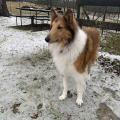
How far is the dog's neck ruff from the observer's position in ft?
10.4

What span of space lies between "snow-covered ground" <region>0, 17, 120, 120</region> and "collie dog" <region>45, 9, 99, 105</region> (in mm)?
235

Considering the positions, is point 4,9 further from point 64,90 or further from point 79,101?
point 79,101

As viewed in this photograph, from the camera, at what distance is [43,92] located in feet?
12.8

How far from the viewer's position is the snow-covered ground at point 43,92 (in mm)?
3410

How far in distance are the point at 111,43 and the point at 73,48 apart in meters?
3.37

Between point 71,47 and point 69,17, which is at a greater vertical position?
point 69,17

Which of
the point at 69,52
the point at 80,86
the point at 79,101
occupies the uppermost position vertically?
the point at 69,52

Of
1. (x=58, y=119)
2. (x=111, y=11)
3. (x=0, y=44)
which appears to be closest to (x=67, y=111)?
(x=58, y=119)

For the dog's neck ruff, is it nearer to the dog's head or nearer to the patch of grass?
the dog's head

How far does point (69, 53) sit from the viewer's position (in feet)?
10.7

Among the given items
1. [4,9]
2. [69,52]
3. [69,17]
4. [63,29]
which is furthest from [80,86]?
[4,9]

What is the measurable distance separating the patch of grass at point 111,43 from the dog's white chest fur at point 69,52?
102 inches

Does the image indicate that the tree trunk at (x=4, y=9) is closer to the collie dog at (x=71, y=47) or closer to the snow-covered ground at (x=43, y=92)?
the snow-covered ground at (x=43, y=92)

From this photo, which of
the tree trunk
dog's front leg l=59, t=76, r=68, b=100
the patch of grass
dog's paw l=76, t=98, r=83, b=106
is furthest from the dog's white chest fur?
the tree trunk
